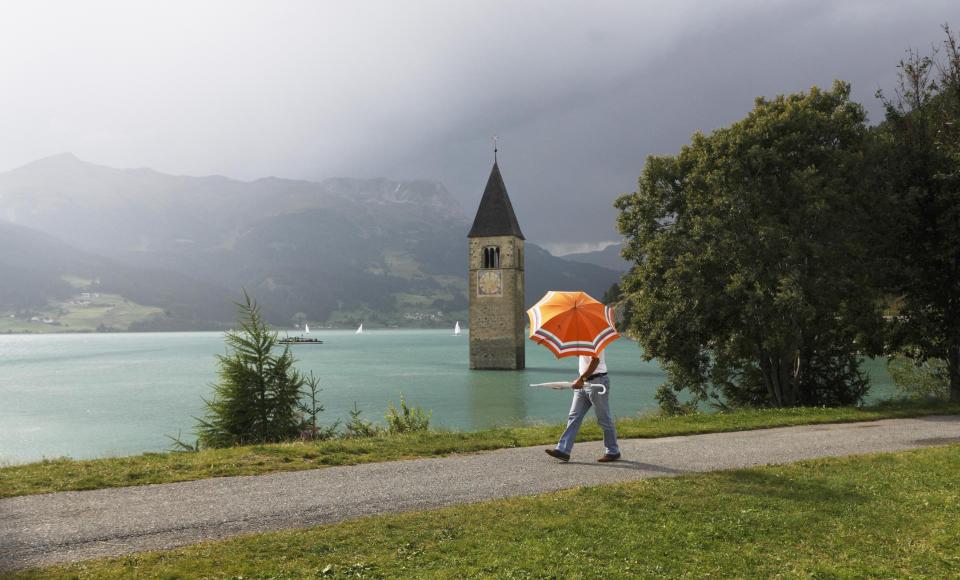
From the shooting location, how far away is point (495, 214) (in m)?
83.2

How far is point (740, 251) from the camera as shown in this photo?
23.9m

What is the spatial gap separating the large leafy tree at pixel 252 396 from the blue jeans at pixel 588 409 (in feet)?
33.4

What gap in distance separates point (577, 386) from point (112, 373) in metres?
91.5

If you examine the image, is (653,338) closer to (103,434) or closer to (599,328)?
(599,328)

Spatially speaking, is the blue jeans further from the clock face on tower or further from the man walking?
the clock face on tower

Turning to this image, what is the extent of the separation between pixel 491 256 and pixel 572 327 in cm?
6990

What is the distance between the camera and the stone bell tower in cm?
7762

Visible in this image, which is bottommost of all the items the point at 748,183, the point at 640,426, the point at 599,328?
the point at 640,426

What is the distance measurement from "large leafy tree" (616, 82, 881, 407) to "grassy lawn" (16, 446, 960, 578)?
1388 centimetres

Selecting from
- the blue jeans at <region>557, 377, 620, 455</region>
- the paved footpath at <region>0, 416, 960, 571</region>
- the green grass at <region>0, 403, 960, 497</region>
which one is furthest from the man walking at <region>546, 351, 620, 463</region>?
the green grass at <region>0, 403, 960, 497</region>

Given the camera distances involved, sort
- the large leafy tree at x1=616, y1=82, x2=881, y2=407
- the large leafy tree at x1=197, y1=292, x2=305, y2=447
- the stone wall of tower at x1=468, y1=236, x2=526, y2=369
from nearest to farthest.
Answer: the large leafy tree at x1=197, y1=292, x2=305, y2=447
the large leafy tree at x1=616, y1=82, x2=881, y2=407
the stone wall of tower at x1=468, y1=236, x2=526, y2=369

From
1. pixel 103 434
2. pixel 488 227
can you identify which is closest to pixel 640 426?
pixel 103 434

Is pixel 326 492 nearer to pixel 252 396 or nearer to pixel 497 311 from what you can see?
pixel 252 396

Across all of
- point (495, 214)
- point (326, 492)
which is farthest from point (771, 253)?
point (495, 214)
